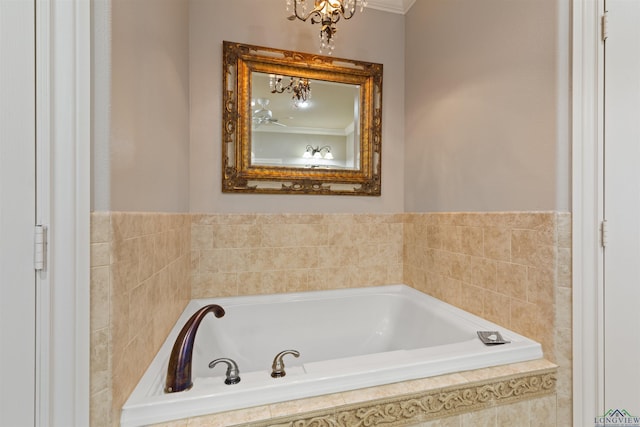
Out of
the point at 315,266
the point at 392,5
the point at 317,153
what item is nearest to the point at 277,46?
the point at 317,153

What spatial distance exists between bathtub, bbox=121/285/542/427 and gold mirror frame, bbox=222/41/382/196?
2.42ft

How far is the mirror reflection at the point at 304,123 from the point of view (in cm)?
191

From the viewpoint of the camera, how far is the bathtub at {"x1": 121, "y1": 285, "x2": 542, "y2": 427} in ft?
2.93

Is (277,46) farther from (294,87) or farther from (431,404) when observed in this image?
(431,404)

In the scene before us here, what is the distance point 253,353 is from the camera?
1.70 metres

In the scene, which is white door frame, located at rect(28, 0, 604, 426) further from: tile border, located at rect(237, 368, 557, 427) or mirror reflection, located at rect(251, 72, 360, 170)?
mirror reflection, located at rect(251, 72, 360, 170)

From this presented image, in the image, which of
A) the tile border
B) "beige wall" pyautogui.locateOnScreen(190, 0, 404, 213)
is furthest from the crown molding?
the tile border

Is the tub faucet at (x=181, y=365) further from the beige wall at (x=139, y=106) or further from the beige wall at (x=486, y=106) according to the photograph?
the beige wall at (x=486, y=106)

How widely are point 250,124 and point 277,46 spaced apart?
1.85 feet
